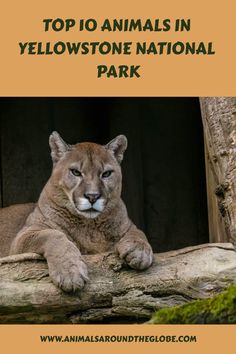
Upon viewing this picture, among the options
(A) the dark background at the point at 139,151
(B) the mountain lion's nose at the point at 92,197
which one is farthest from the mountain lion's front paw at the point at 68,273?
(A) the dark background at the point at 139,151

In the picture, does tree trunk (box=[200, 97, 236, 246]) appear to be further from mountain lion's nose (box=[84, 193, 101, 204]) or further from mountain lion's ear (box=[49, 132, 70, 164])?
mountain lion's ear (box=[49, 132, 70, 164])

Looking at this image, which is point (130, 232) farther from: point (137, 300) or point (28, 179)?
point (28, 179)

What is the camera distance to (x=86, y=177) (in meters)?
6.80

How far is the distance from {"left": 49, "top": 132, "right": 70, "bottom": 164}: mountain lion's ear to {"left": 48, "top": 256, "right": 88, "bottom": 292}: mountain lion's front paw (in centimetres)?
166

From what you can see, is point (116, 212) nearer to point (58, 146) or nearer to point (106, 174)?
point (106, 174)

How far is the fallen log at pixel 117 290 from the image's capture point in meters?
5.82

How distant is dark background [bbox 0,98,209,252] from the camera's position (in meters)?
9.50

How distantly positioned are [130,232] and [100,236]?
355 millimetres

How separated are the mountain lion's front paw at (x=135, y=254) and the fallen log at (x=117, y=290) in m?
0.07

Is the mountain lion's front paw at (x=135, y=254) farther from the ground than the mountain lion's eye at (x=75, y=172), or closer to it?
closer to it

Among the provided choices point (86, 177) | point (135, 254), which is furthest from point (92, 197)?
point (135, 254)

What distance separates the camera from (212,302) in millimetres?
4340

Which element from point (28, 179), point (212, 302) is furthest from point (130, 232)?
point (28, 179)

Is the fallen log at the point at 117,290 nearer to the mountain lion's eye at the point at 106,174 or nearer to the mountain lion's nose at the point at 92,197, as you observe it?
the mountain lion's nose at the point at 92,197
